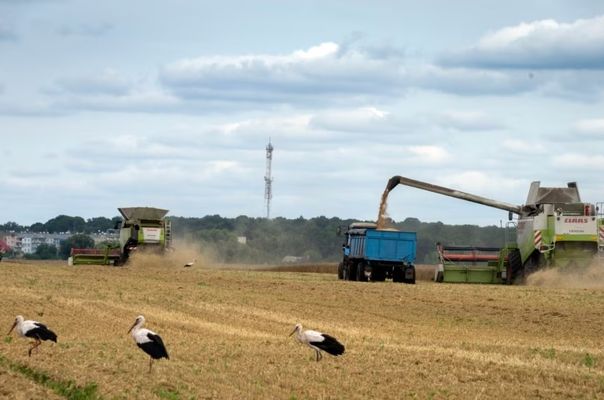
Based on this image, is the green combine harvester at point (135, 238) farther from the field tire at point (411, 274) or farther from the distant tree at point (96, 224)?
Answer: the distant tree at point (96, 224)

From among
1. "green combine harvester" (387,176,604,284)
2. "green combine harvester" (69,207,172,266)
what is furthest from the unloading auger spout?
"green combine harvester" (69,207,172,266)

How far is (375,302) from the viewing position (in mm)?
37938

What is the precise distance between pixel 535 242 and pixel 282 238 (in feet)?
178

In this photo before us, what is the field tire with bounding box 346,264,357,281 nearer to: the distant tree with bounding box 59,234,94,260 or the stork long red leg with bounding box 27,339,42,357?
the stork long red leg with bounding box 27,339,42,357

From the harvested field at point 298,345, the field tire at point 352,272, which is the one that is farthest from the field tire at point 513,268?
the field tire at point 352,272

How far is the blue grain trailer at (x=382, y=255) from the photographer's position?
161ft

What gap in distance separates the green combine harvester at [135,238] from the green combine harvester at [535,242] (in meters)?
17.2

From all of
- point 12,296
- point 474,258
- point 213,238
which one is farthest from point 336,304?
point 213,238

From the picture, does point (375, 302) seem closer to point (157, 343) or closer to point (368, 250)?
point (368, 250)

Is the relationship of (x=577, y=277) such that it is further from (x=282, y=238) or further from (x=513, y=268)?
(x=282, y=238)

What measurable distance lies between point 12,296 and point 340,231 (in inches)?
1056

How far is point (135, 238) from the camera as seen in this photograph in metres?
67.4

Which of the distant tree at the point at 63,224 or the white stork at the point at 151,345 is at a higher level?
the distant tree at the point at 63,224

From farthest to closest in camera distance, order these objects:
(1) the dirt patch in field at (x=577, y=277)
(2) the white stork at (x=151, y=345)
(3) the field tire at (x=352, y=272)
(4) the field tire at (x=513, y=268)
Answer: (4) the field tire at (x=513, y=268)
(3) the field tire at (x=352, y=272)
(1) the dirt patch in field at (x=577, y=277)
(2) the white stork at (x=151, y=345)
